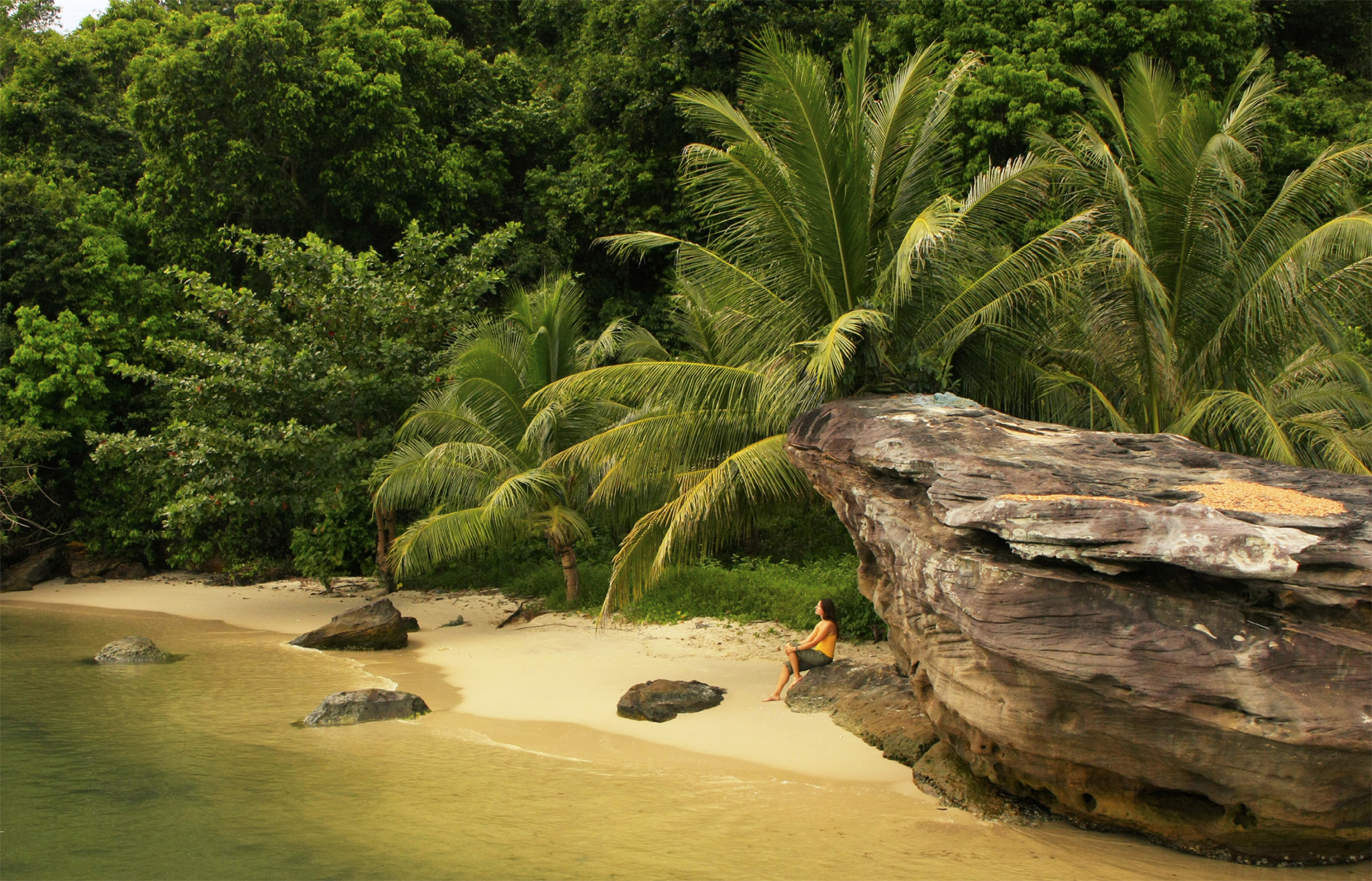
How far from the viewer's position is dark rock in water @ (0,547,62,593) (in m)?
19.9

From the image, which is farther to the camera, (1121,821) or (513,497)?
(513,497)

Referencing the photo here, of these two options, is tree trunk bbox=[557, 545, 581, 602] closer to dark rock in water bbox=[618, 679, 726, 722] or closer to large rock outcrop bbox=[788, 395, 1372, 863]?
dark rock in water bbox=[618, 679, 726, 722]

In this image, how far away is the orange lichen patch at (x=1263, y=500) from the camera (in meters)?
5.76

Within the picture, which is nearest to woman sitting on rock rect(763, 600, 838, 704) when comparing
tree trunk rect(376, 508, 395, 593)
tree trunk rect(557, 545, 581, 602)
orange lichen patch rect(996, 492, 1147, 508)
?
orange lichen patch rect(996, 492, 1147, 508)

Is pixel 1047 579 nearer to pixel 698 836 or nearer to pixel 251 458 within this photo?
pixel 698 836

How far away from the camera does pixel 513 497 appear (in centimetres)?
1290

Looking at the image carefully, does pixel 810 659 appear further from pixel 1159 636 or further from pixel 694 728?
pixel 1159 636

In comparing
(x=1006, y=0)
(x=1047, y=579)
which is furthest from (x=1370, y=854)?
(x=1006, y=0)

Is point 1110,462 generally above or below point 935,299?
below

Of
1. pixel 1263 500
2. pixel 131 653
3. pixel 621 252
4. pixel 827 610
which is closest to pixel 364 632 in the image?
pixel 131 653

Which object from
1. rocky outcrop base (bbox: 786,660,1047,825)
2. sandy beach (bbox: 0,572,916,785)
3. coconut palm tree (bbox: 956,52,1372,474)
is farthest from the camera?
coconut palm tree (bbox: 956,52,1372,474)

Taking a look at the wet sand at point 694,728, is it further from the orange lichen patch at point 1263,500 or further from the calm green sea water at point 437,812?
the orange lichen patch at point 1263,500

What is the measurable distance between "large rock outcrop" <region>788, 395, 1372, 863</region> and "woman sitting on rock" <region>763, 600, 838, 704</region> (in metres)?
2.86

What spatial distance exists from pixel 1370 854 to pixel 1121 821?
144cm
